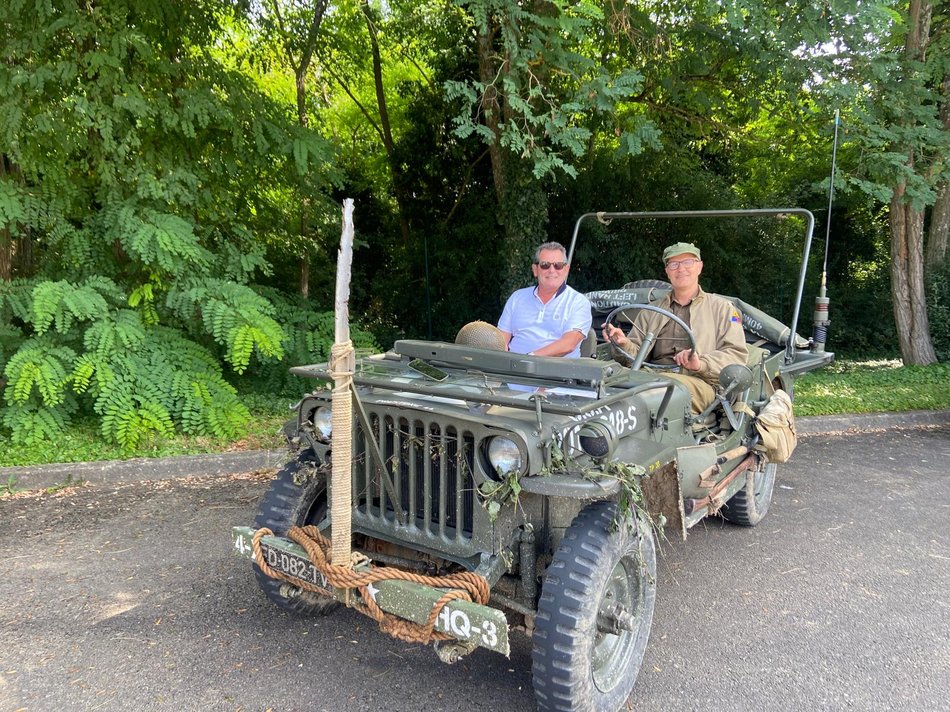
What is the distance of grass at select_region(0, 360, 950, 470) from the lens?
6.04m

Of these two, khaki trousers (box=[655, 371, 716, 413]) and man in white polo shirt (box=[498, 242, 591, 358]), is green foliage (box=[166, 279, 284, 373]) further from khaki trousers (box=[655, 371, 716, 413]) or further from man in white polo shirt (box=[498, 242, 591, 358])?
khaki trousers (box=[655, 371, 716, 413])

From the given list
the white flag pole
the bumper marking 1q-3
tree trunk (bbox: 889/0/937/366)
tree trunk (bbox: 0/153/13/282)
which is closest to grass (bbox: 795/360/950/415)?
tree trunk (bbox: 889/0/937/366)

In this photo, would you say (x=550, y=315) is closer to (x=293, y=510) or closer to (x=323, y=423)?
(x=323, y=423)

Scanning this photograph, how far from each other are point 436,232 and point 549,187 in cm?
218

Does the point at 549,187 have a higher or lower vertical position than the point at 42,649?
higher

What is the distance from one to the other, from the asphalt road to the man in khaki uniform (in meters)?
1.16

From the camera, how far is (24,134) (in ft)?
19.1

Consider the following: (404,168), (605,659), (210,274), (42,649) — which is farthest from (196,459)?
(404,168)

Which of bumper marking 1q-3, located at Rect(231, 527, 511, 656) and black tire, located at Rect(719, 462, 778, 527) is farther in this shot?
black tire, located at Rect(719, 462, 778, 527)

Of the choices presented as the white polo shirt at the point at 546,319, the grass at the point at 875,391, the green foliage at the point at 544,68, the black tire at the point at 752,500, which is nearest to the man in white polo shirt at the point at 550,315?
the white polo shirt at the point at 546,319

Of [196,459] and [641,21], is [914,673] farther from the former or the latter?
[641,21]

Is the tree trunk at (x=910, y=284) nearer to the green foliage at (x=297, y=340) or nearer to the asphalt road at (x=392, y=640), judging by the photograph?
the asphalt road at (x=392, y=640)

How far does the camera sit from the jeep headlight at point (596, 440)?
9.45 feet

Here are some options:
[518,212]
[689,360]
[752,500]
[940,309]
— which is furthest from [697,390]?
[940,309]
